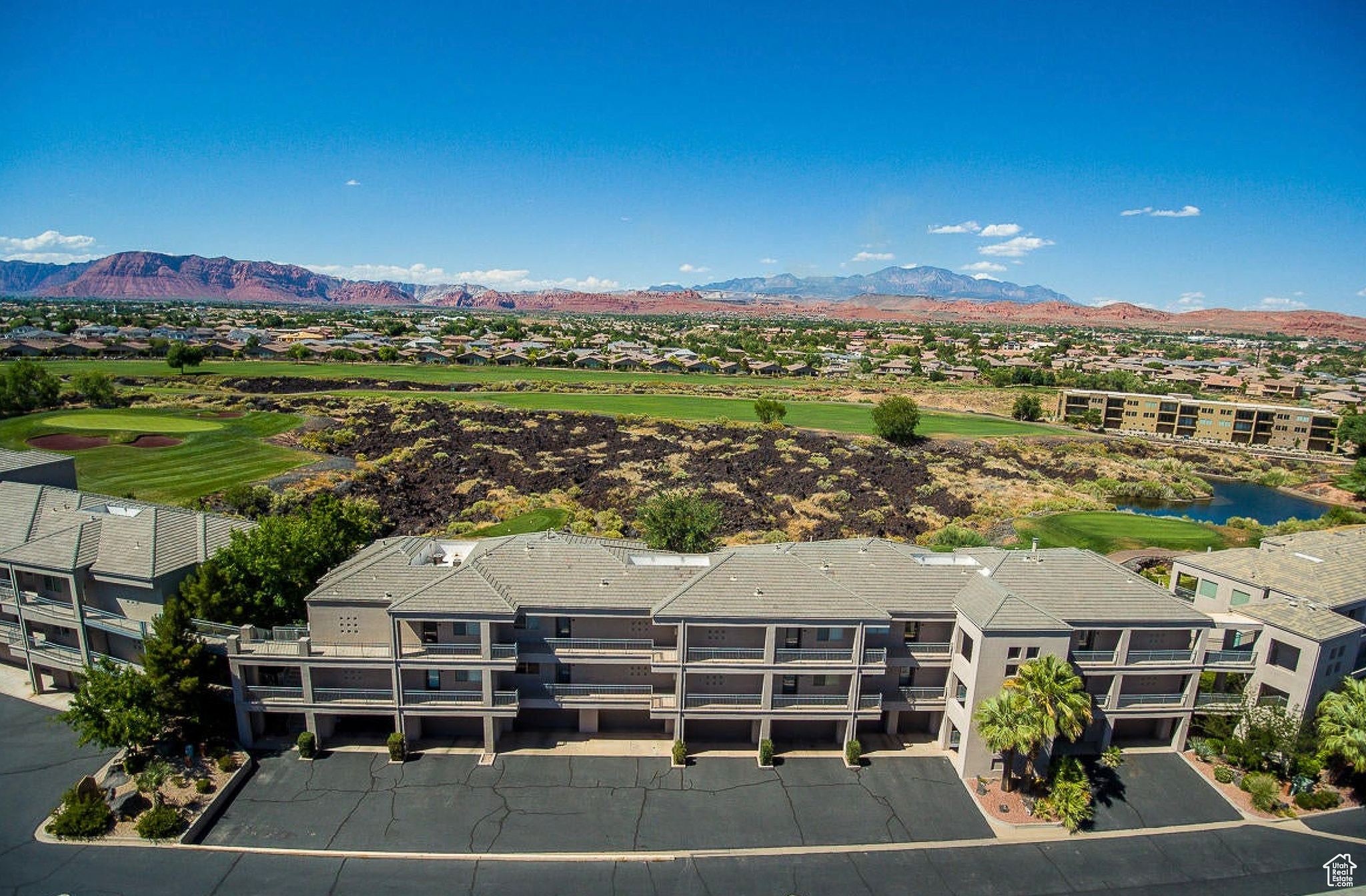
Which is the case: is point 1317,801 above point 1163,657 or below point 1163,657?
below

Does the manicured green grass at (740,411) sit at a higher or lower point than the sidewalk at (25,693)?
higher

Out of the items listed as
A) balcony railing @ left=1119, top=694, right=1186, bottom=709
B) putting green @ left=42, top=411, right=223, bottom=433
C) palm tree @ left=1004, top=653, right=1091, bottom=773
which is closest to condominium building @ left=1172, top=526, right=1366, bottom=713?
balcony railing @ left=1119, top=694, right=1186, bottom=709

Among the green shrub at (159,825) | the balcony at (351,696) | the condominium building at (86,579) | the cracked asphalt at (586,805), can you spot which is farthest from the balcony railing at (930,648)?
the condominium building at (86,579)

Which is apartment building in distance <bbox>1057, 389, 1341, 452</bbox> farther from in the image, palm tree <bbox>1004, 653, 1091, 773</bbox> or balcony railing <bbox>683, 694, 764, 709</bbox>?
balcony railing <bbox>683, 694, 764, 709</bbox>

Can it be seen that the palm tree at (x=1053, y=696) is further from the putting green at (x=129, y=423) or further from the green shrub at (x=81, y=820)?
the putting green at (x=129, y=423)

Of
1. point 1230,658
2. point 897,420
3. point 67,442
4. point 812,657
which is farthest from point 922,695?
point 67,442

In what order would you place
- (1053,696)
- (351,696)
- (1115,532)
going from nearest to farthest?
(1053,696) < (351,696) < (1115,532)

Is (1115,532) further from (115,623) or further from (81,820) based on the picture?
(115,623)
